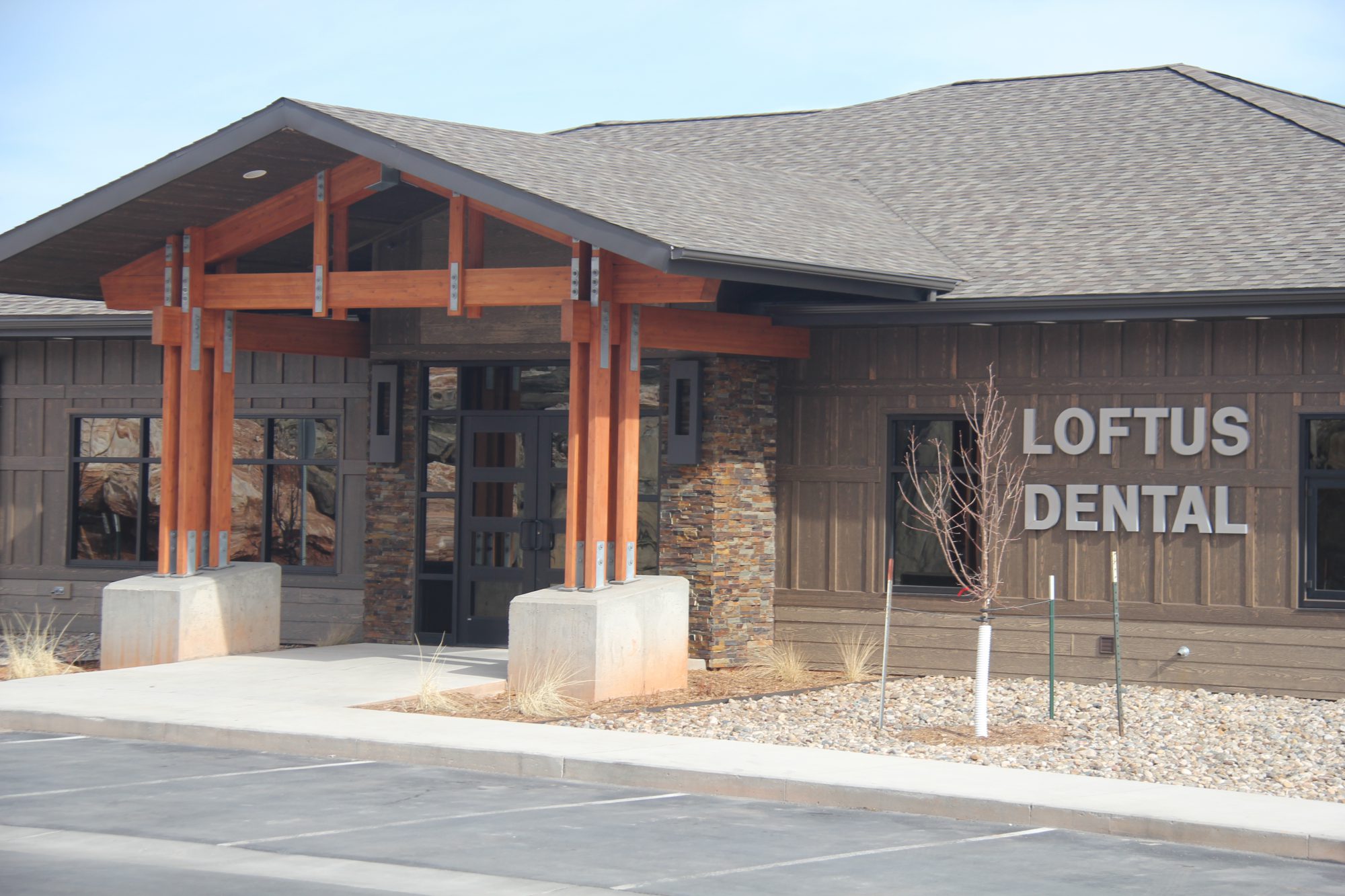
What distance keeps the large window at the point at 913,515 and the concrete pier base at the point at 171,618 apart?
21.5 ft

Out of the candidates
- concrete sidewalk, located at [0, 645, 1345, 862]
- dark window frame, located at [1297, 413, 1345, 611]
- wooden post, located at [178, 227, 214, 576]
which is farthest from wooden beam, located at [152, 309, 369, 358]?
dark window frame, located at [1297, 413, 1345, 611]

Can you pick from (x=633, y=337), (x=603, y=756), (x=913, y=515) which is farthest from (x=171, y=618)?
(x=913, y=515)

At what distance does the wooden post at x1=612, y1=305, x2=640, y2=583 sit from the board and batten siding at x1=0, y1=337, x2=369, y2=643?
5.41 metres

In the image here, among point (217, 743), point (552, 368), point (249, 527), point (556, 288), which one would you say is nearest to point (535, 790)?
point (217, 743)

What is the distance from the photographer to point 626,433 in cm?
1508

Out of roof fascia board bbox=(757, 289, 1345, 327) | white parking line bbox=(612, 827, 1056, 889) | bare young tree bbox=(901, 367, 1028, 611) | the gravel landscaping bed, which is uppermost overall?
roof fascia board bbox=(757, 289, 1345, 327)

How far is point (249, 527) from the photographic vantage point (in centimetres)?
1984

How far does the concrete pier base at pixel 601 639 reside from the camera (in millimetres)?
14250

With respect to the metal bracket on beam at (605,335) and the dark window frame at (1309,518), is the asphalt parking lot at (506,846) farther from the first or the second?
the dark window frame at (1309,518)

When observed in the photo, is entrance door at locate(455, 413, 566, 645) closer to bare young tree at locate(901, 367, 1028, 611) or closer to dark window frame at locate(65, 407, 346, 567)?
dark window frame at locate(65, 407, 346, 567)

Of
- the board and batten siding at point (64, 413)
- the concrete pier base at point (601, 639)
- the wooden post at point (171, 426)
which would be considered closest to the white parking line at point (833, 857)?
the concrete pier base at point (601, 639)

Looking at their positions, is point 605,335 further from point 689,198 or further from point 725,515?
point 725,515

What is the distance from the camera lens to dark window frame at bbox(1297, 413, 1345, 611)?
15297 millimetres

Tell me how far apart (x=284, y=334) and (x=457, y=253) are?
338 centimetres
